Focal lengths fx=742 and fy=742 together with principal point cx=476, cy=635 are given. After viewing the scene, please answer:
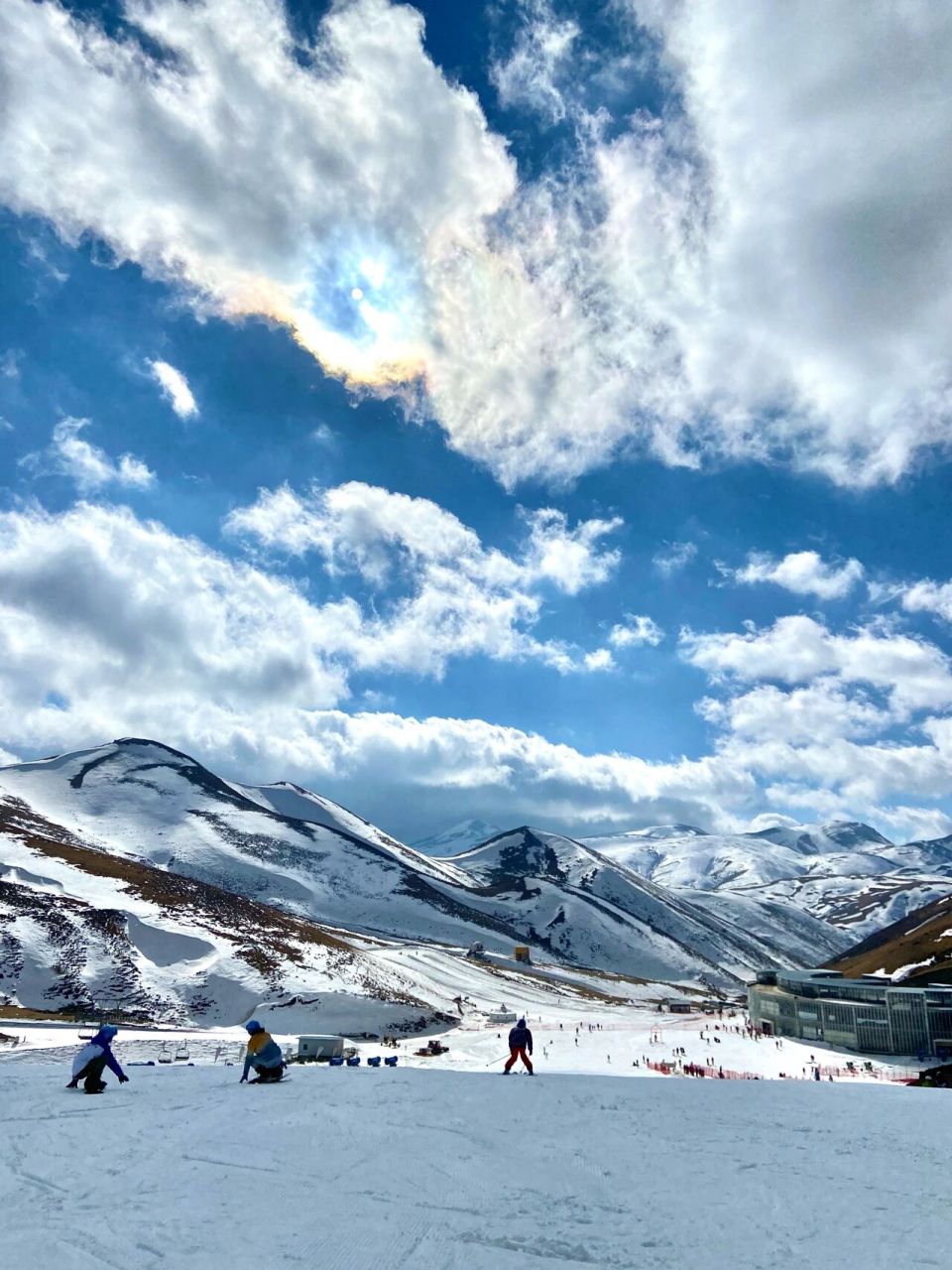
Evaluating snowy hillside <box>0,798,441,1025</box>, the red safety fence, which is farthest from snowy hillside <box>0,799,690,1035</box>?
the red safety fence

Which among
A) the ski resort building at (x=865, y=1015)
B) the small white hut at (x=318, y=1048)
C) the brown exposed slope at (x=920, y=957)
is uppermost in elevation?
the brown exposed slope at (x=920, y=957)

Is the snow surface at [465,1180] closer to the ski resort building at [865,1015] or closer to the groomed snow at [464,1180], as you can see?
the groomed snow at [464,1180]

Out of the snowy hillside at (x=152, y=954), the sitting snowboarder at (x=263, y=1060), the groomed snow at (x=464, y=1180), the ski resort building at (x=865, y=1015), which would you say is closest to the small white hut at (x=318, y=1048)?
the snowy hillside at (x=152, y=954)

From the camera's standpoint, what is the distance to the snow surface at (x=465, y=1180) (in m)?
6.99

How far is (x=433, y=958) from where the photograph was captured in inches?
4820

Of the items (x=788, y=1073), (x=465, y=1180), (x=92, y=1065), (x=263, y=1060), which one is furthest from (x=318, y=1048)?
(x=465, y=1180)

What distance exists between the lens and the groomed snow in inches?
275

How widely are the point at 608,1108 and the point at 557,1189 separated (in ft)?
17.5

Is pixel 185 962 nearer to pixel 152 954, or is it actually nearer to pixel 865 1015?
pixel 152 954

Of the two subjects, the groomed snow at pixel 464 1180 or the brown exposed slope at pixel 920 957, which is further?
the brown exposed slope at pixel 920 957

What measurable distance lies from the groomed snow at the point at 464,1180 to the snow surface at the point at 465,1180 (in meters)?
0.03

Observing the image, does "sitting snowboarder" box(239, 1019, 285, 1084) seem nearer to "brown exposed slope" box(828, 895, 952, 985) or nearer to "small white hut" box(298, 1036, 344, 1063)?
"small white hut" box(298, 1036, 344, 1063)

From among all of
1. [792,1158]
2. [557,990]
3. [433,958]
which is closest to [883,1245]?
[792,1158]

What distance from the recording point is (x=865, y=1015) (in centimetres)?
7912
